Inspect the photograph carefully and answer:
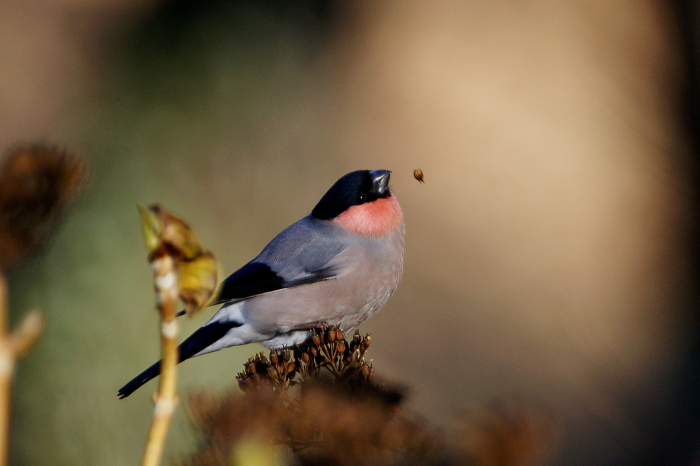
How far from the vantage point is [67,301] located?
10.4 feet

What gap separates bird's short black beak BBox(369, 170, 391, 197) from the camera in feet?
9.14

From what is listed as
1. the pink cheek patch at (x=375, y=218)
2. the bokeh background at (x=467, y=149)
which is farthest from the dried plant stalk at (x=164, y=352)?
the bokeh background at (x=467, y=149)

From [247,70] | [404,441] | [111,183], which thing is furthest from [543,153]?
[404,441]

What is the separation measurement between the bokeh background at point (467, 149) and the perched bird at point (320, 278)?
163 cm

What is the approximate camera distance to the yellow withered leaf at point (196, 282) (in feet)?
2.11

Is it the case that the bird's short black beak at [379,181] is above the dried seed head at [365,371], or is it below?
above

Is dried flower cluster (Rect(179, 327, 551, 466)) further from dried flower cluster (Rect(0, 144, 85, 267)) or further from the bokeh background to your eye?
the bokeh background

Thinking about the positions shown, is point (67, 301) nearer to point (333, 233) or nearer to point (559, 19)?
point (333, 233)

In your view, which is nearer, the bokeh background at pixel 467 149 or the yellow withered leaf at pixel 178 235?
the yellow withered leaf at pixel 178 235

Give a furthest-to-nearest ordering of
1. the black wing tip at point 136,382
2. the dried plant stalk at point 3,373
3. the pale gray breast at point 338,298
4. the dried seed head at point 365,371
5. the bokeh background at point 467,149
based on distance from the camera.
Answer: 1. the bokeh background at point 467,149
2. the pale gray breast at point 338,298
3. the black wing tip at point 136,382
4. the dried seed head at point 365,371
5. the dried plant stalk at point 3,373

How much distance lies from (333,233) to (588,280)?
13.5 feet

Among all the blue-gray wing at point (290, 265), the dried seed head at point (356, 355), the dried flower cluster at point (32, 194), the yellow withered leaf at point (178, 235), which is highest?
the dried flower cluster at point (32, 194)

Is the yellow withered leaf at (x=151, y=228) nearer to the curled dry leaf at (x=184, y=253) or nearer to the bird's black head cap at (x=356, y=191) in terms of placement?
the curled dry leaf at (x=184, y=253)

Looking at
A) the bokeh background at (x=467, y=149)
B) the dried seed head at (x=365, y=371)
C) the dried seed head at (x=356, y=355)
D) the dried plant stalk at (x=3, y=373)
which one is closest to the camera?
the dried plant stalk at (x=3, y=373)
